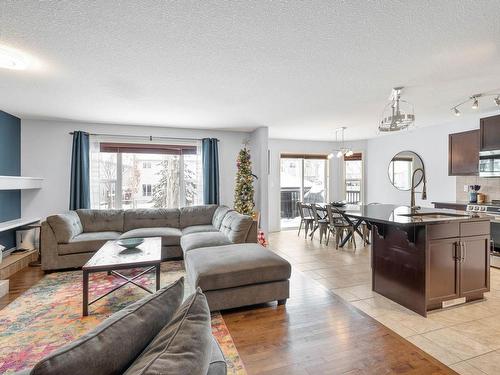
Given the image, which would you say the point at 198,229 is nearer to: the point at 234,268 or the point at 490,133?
the point at 234,268

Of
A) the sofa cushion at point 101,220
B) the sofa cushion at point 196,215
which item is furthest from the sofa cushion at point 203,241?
the sofa cushion at point 101,220

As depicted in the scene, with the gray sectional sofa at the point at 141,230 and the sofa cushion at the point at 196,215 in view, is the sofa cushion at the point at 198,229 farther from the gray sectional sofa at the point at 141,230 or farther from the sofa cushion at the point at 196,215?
the sofa cushion at the point at 196,215

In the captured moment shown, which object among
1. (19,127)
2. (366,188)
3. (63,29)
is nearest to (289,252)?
(366,188)

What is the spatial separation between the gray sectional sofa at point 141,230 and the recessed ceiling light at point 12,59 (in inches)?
84.2

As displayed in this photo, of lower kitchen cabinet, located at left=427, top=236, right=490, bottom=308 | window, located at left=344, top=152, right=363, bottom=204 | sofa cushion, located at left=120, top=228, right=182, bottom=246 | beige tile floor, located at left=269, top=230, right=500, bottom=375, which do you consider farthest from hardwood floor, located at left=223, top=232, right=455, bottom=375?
window, located at left=344, top=152, right=363, bottom=204

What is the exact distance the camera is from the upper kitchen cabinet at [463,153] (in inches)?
178

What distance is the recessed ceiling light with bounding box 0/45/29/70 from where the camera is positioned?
226 centimetres

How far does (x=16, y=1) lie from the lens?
Answer: 1.65 meters

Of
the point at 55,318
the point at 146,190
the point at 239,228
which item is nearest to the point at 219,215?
the point at 239,228

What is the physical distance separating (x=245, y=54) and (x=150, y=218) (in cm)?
350

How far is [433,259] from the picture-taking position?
8.43ft

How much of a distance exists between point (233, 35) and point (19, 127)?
4688 mm

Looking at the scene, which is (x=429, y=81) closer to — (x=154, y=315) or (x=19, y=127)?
(x=154, y=315)

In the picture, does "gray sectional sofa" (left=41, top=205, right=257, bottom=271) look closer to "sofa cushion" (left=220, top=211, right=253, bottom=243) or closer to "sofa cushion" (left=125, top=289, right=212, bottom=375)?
"sofa cushion" (left=220, top=211, right=253, bottom=243)
